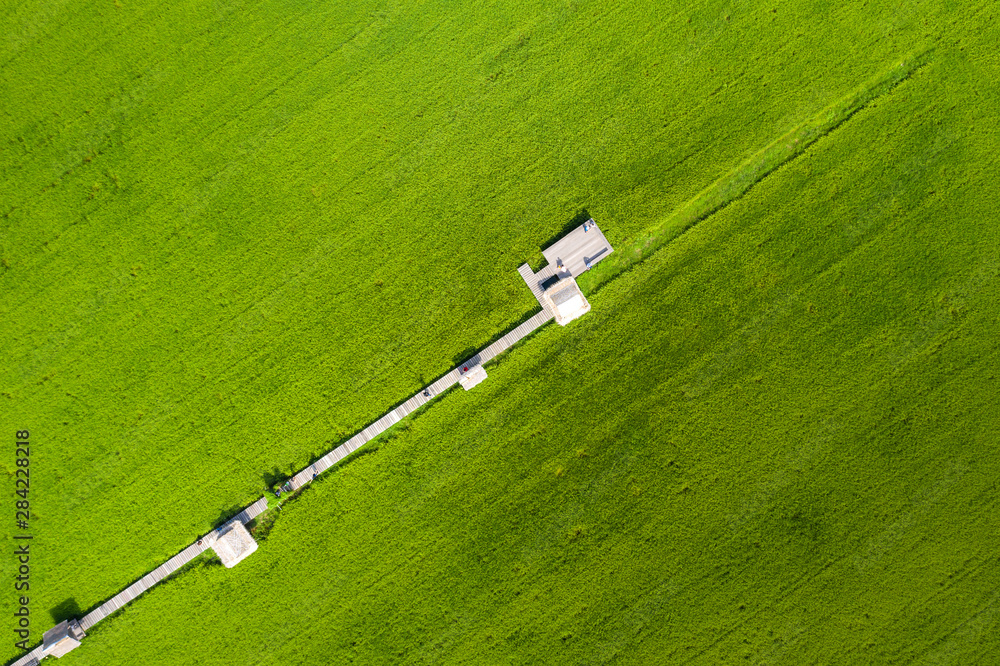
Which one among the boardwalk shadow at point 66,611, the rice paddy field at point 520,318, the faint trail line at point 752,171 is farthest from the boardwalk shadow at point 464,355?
the boardwalk shadow at point 66,611

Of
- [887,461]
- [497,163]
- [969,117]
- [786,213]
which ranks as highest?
[497,163]

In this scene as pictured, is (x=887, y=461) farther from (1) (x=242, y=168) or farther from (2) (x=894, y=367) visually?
(1) (x=242, y=168)

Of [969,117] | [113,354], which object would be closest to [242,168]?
[113,354]

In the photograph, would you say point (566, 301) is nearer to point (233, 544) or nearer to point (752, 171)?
point (752, 171)

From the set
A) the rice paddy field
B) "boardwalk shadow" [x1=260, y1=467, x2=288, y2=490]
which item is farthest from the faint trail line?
"boardwalk shadow" [x1=260, y1=467, x2=288, y2=490]

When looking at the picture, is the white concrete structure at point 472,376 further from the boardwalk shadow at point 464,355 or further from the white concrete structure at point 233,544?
the white concrete structure at point 233,544

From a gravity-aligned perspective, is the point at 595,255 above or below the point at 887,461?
above
